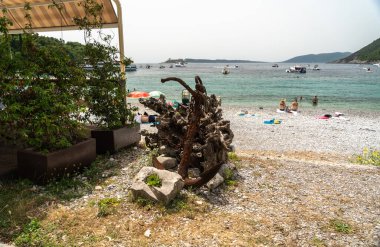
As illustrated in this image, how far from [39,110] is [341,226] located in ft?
21.1

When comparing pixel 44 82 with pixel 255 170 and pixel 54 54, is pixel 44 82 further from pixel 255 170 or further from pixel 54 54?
pixel 255 170

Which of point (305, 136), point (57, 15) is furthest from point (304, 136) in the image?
point (57, 15)

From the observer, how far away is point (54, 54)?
6727mm

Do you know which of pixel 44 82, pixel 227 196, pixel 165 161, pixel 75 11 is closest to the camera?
pixel 227 196

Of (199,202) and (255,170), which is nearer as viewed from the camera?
(199,202)

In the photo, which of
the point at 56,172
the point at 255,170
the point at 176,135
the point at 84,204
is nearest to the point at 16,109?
the point at 56,172

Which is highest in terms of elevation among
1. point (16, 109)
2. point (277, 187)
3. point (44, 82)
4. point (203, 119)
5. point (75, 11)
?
point (75, 11)

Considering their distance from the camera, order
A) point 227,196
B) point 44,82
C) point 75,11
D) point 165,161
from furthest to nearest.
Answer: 1. point 75,11
2. point 165,161
3. point 44,82
4. point 227,196

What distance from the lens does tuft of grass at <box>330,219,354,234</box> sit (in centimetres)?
479

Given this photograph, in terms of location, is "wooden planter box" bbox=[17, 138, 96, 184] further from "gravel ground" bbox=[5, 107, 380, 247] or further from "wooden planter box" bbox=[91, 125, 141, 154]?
"wooden planter box" bbox=[91, 125, 141, 154]

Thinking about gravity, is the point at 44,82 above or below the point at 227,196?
above

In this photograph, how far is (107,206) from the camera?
5.17m

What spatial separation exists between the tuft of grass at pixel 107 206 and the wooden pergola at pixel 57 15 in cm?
468

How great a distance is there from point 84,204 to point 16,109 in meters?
2.40
